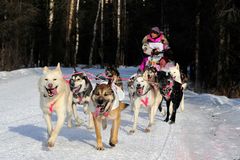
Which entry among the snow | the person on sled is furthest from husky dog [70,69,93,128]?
the person on sled

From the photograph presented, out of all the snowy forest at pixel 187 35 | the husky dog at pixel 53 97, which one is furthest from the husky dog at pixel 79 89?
the snowy forest at pixel 187 35

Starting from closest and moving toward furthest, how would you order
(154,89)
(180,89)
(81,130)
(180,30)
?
(81,130) < (154,89) < (180,89) < (180,30)

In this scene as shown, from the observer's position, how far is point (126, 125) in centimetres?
717

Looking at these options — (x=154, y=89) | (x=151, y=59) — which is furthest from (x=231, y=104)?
(x=154, y=89)

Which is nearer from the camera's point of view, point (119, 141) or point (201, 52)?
point (119, 141)

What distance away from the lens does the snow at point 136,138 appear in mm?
5014

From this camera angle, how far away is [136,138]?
605 centimetres

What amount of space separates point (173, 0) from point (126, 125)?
48.0 feet

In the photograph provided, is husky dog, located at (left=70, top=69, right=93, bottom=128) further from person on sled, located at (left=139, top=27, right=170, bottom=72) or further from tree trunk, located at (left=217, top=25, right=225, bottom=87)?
tree trunk, located at (left=217, top=25, right=225, bottom=87)

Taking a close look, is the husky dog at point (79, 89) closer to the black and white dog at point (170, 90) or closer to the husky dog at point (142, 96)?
the husky dog at point (142, 96)

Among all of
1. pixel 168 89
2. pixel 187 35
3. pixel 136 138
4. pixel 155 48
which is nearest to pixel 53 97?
pixel 136 138

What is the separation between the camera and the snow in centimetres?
501

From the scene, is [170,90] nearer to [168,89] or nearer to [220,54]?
[168,89]

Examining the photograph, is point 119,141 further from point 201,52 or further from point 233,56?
point 201,52
